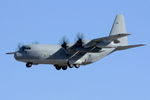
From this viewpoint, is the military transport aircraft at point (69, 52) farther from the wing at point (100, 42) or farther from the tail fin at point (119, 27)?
the tail fin at point (119, 27)

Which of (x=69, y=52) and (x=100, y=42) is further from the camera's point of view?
(x=69, y=52)

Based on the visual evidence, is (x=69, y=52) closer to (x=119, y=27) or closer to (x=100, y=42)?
(x=100, y=42)

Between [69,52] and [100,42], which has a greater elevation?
[100,42]

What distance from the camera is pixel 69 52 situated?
2085 inches

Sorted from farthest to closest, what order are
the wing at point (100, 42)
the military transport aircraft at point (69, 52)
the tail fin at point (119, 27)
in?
the tail fin at point (119, 27)
the wing at point (100, 42)
the military transport aircraft at point (69, 52)

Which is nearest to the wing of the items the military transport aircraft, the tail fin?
the military transport aircraft

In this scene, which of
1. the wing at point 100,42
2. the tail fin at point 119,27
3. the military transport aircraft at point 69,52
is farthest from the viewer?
the tail fin at point 119,27

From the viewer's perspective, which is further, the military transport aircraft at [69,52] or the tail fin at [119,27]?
the tail fin at [119,27]

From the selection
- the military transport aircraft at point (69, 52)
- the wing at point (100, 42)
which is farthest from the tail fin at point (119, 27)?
the wing at point (100, 42)

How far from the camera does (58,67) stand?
54.9 meters

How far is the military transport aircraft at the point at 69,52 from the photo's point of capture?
51.2 meters

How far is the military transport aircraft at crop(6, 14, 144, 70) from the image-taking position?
2016 inches

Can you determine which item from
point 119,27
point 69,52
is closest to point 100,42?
point 69,52

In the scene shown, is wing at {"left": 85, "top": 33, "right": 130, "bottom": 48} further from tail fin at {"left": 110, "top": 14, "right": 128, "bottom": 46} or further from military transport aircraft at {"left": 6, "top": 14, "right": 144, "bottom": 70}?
tail fin at {"left": 110, "top": 14, "right": 128, "bottom": 46}
